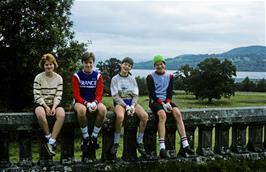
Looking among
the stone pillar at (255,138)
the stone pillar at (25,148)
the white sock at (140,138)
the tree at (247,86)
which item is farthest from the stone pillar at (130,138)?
the tree at (247,86)

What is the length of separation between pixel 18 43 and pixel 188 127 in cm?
1046

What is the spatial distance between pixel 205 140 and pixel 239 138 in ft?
2.41

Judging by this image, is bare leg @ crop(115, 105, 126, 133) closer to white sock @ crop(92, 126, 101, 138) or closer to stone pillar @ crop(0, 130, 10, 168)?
white sock @ crop(92, 126, 101, 138)

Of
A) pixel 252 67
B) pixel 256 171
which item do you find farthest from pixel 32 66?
pixel 252 67

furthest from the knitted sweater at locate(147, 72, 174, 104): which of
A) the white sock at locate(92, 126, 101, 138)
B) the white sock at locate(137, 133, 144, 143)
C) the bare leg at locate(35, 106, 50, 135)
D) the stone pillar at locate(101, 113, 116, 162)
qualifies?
the bare leg at locate(35, 106, 50, 135)

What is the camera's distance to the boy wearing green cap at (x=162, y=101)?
7050 mm

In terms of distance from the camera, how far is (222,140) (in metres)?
7.69

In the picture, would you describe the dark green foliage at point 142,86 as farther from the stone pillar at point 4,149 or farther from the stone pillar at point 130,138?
the stone pillar at point 4,149

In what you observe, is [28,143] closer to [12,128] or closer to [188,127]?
[12,128]

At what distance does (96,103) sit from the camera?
670 cm

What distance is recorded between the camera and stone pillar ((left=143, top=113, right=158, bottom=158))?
7.14 m

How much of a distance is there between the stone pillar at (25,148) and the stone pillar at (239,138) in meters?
3.73

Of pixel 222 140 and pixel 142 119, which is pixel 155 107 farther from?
pixel 222 140

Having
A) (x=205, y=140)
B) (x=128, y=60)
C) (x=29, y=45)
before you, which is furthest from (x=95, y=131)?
(x=29, y=45)
